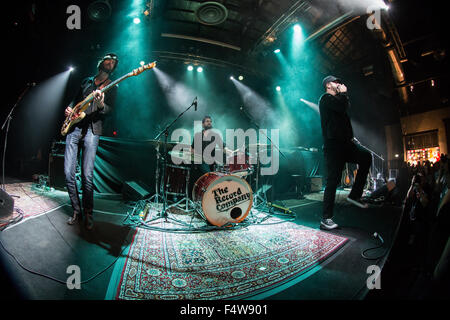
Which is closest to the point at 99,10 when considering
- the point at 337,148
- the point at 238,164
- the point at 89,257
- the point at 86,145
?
the point at 86,145

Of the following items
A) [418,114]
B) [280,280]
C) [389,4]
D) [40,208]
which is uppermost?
[389,4]

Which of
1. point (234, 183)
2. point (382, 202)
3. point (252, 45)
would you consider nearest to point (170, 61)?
point (252, 45)

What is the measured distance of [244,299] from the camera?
1225 mm

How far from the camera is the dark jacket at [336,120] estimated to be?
260cm

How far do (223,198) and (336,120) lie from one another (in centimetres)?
208

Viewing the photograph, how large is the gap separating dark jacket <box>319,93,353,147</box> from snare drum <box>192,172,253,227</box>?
154 cm

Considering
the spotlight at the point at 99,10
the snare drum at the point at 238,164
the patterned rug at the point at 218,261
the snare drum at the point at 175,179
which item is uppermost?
the spotlight at the point at 99,10

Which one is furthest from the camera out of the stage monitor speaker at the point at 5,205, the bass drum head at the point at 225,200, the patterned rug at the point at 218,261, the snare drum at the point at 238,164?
the snare drum at the point at 238,164

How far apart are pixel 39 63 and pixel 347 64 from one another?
11.1m

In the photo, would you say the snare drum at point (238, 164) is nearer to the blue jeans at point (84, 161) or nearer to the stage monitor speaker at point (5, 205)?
the blue jeans at point (84, 161)

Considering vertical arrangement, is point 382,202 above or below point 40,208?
below

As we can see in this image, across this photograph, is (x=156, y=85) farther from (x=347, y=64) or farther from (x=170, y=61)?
(x=347, y=64)

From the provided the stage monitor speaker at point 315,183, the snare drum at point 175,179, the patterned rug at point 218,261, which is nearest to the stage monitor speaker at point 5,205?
the patterned rug at point 218,261

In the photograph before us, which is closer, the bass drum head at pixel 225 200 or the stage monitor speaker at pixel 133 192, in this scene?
the bass drum head at pixel 225 200
